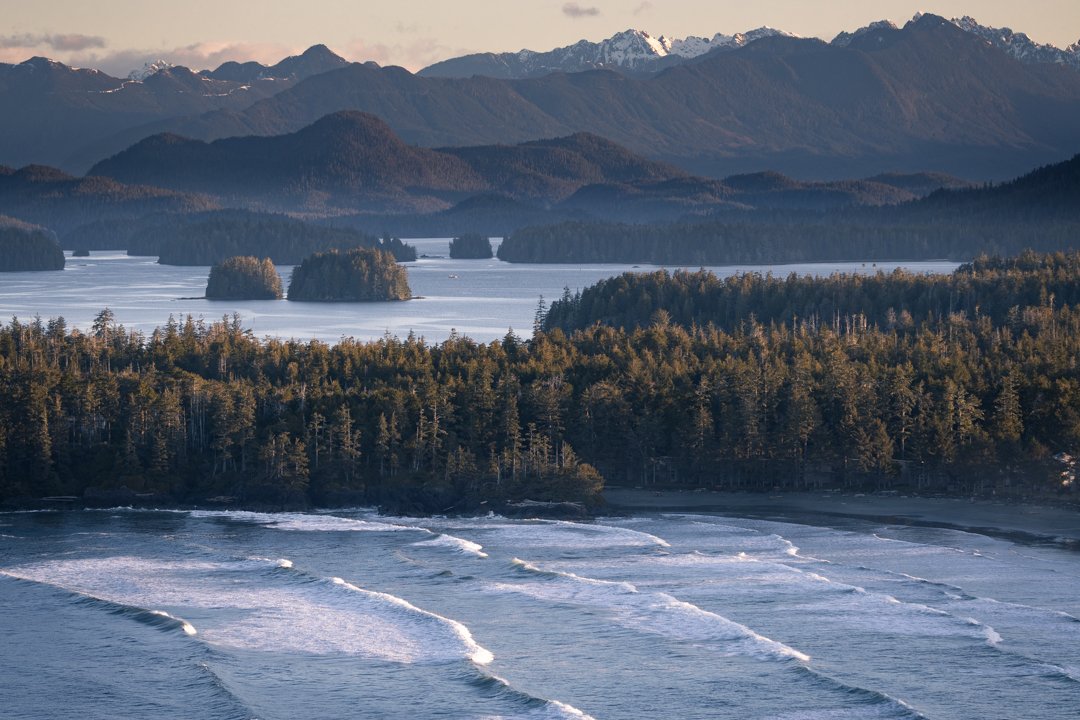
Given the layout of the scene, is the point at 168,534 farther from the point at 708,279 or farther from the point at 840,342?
the point at 708,279

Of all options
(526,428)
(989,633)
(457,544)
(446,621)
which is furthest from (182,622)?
(526,428)

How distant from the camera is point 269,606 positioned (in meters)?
58.7

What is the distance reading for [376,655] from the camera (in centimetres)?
5253

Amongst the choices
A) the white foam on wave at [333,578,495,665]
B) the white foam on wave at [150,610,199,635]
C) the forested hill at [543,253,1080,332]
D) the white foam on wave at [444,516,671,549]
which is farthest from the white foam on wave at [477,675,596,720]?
the forested hill at [543,253,1080,332]

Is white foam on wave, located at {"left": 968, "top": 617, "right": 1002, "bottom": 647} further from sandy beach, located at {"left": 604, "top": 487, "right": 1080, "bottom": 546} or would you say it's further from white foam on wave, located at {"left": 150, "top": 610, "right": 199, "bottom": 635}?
white foam on wave, located at {"left": 150, "top": 610, "right": 199, "bottom": 635}

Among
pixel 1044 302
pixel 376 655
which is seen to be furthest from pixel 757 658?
pixel 1044 302

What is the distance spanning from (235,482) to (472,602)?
26106 mm

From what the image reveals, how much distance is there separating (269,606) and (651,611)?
13654mm

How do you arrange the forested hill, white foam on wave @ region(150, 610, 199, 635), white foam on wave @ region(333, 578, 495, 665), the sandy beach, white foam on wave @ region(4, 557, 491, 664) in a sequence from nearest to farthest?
white foam on wave @ region(333, 578, 495, 665), white foam on wave @ region(4, 557, 491, 664), white foam on wave @ region(150, 610, 199, 635), the sandy beach, the forested hill

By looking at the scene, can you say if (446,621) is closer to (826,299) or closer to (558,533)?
(558,533)

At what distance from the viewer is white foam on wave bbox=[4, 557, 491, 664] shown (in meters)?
53.5

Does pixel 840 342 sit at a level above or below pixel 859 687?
above

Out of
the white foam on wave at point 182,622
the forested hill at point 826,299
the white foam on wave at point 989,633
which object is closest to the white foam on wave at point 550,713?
the white foam on wave at point 182,622

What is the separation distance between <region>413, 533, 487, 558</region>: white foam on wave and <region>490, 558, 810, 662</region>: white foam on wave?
3.52 meters
